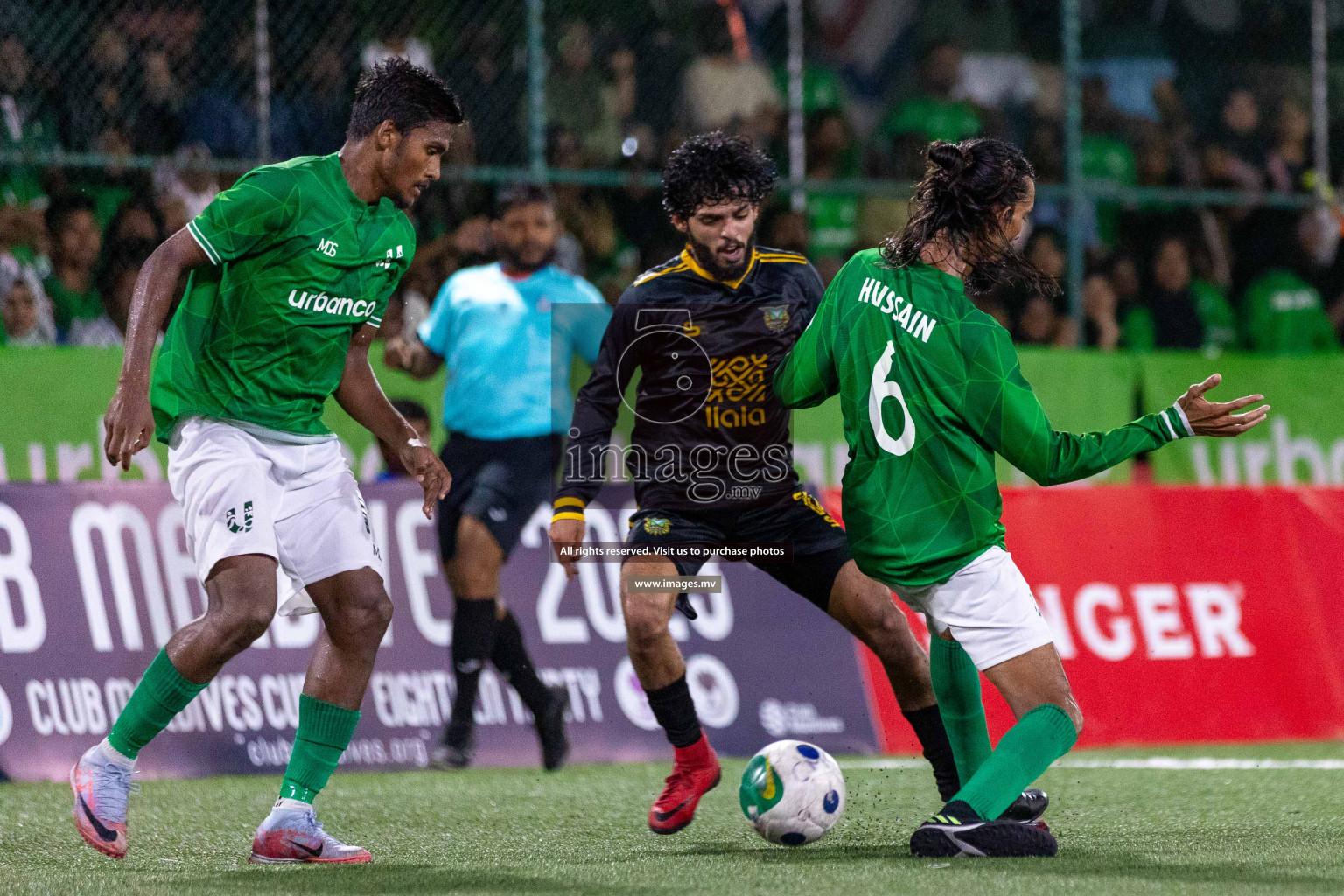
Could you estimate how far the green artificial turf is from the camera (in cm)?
A: 423

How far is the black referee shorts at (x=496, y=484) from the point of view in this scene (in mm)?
7664

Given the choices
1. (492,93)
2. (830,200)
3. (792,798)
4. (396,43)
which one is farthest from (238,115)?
(792,798)

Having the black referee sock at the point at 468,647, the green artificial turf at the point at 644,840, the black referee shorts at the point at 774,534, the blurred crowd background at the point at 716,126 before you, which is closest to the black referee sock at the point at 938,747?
the green artificial turf at the point at 644,840

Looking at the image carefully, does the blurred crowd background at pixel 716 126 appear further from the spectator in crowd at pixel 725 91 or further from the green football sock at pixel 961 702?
the green football sock at pixel 961 702

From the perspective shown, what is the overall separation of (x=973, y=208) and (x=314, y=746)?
230cm

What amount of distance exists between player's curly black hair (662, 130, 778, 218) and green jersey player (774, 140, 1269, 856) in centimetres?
75

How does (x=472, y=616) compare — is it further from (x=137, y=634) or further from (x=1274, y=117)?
(x=1274, y=117)

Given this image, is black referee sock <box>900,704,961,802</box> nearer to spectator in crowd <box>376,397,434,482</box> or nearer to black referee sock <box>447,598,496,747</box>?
black referee sock <box>447,598,496,747</box>

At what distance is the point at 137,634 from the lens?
7406mm

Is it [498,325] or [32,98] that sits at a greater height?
[32,98]

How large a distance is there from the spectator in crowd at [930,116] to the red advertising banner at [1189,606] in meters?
3.54

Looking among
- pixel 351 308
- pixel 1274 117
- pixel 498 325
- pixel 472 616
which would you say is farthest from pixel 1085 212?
pixel 351 308

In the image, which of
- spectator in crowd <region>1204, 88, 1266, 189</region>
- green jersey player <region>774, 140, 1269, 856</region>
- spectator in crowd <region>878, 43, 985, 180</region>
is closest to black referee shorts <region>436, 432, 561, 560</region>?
green jersey player <region>774, 140, 1269, 856</region>

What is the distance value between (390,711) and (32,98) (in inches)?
145
